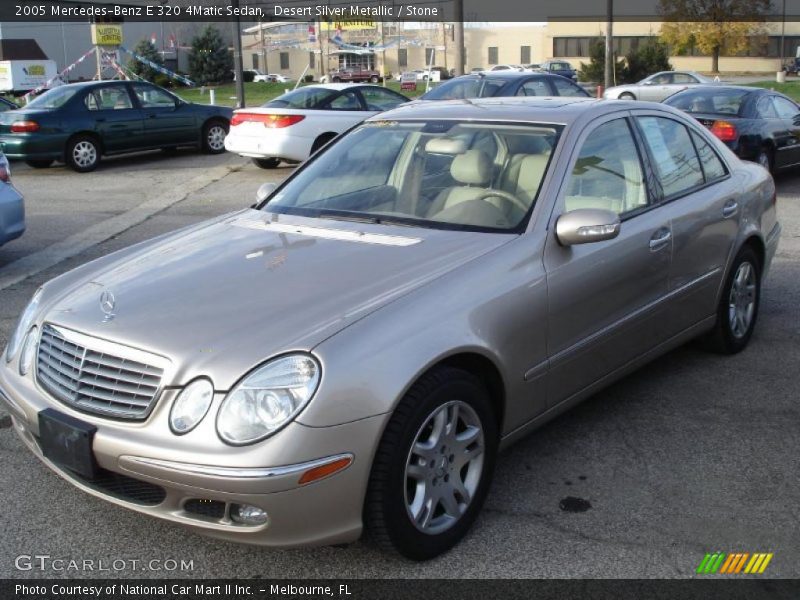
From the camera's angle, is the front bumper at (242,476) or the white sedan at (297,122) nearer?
the front bumper at (242,476)

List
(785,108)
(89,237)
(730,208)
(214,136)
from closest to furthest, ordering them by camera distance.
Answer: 1. (730,208)
2. (89,237)
3. (785,108)
4. (214,136)

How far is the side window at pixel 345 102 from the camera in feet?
49.0

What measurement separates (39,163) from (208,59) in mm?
56139

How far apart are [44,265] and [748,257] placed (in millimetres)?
5992

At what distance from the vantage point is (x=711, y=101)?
13.0m

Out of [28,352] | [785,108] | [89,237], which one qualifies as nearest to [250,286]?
[28,352]

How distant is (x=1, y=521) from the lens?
3.67m

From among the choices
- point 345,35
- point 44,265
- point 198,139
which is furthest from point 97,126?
point 345,35

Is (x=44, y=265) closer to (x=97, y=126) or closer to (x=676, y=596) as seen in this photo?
(x=676, y=596)

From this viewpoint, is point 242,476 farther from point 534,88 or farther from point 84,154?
point 84,154

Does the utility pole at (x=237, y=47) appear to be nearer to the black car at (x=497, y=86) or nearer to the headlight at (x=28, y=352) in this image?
the black car at (x=497, y=86)

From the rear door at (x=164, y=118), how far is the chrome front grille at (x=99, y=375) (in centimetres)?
1391

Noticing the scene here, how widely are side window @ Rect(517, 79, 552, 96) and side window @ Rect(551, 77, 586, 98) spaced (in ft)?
0.77

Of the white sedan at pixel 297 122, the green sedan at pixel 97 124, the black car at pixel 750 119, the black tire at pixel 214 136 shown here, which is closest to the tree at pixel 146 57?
the black tire at pixel 214 136
